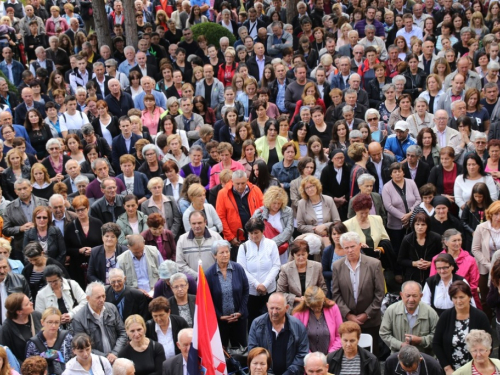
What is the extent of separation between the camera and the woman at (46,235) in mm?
11992

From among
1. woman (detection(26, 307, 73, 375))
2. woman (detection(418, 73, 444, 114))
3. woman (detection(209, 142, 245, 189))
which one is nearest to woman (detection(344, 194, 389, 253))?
woman (detection(209, 142, 245, 189))

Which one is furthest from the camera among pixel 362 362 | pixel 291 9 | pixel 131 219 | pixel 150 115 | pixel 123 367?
pixel 291 9

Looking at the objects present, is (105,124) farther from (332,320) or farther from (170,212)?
(332,320)

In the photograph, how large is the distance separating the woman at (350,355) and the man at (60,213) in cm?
437

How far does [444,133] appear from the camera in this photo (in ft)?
46.1

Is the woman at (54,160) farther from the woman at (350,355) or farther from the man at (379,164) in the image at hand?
the woman at (350,355)

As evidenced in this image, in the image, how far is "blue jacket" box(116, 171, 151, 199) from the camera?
1327 centimetres

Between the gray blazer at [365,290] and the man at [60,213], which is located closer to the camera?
the gray blazer at [365,290]

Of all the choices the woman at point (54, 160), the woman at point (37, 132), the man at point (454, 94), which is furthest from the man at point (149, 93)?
the man at point (454, 94)

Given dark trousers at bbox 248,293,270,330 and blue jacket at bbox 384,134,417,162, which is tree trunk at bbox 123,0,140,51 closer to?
blue jacket at bbox 384,134,417,162

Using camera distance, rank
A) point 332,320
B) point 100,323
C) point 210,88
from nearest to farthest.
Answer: point 332,320 → point 100,323 → point 210,88

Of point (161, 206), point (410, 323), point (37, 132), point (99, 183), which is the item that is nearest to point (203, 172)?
point (161, 206)

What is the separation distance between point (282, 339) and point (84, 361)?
2059 millimetres

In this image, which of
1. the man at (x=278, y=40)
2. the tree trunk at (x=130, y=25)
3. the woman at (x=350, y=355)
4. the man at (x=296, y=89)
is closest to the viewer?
the woman at (x=350, y=355)
